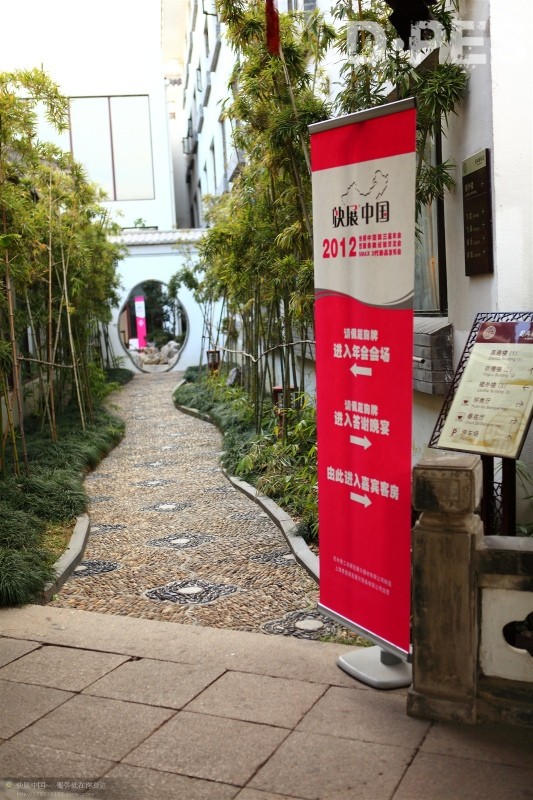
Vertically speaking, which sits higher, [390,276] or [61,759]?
[390,276]

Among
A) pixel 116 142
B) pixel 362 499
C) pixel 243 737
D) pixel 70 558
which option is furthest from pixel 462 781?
pixel 116 142

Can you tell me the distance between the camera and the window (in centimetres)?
2416

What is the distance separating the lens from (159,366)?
1051 inches

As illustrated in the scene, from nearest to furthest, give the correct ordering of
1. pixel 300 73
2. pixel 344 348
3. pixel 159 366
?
1. pixel 344 348
2. pixel 300 73
3. pixel 159 366

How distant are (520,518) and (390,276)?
190cm

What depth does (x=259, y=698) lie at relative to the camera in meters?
3.59

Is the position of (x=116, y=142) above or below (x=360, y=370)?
above

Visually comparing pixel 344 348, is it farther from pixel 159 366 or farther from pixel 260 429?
pixel 159 366

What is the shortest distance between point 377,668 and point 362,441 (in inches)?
40.0

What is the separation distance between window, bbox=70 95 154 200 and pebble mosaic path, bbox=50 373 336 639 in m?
16.1

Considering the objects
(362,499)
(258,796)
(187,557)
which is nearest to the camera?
(258,796)

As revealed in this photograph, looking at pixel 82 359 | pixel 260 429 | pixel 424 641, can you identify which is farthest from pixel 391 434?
pixel 82 359

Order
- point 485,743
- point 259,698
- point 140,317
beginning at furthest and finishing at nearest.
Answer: point 140,317 → point 259,698 → point 485,743

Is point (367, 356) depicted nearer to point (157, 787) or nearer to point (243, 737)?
point (243, 737)
